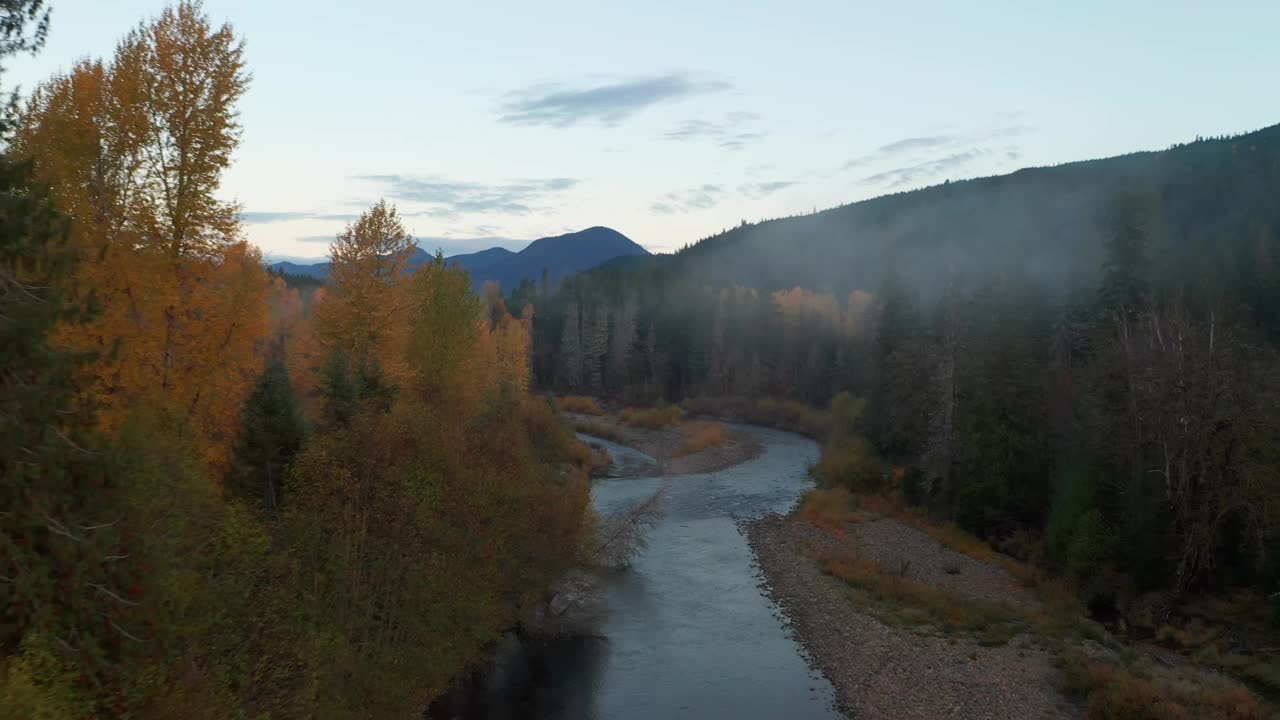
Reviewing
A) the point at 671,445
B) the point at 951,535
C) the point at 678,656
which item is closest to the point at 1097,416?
the point at 951,535

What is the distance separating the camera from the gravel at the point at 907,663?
23.2m

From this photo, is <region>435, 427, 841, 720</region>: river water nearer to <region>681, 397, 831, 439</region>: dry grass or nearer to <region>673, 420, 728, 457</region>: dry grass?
<region>673, 420, 728, 457</region>: dry grass

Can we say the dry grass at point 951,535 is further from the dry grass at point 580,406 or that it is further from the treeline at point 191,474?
the dry grass at point 580,406

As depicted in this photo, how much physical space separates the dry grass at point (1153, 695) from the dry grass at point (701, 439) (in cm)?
4517

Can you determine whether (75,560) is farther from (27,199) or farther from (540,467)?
(540,467)

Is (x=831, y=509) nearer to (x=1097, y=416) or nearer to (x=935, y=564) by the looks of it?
(x=935, y=564)

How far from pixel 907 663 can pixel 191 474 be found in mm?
22566

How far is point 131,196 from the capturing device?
15.0 m

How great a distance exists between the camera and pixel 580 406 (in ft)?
331

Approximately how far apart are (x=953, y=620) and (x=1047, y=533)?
29.7 ft

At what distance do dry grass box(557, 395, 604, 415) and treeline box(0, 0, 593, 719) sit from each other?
71.3 m

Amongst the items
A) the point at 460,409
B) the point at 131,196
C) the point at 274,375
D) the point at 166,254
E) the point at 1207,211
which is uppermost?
the point at 1207,211

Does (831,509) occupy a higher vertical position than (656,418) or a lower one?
lower

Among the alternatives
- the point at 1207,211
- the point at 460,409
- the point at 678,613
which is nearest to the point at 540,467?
the point at 460,409
